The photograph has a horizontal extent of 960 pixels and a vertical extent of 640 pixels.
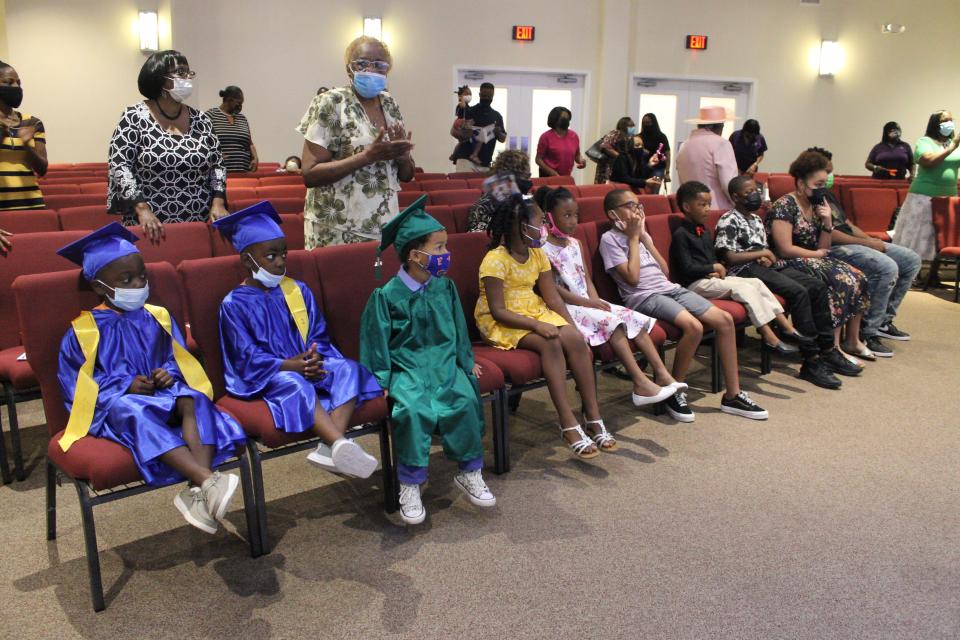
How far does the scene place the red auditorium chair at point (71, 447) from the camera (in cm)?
237

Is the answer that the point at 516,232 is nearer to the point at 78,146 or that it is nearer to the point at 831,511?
the point at 831,511

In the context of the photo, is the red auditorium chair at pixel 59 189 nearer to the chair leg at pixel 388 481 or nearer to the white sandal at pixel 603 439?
the chair leg at pixel 388 481

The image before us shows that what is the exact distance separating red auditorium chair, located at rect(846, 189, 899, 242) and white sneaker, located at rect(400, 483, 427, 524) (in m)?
6.67

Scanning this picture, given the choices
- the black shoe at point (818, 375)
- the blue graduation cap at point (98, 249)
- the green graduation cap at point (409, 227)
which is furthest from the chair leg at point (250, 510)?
the black shoe at point (818, 375)

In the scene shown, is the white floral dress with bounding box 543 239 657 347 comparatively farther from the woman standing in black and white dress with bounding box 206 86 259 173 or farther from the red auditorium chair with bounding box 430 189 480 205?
the woman standing in black and white dress with bounding box 206 86 259 173

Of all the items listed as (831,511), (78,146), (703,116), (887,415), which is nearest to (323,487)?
(831,511)

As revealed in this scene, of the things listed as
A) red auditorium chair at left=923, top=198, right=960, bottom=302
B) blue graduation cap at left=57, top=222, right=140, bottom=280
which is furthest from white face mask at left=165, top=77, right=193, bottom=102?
red auditorium chair at left=923, top=198, right=960, bottom=302

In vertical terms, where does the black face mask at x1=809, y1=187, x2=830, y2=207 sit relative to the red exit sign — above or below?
below

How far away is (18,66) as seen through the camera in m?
10.2

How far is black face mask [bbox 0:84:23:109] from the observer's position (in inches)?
154

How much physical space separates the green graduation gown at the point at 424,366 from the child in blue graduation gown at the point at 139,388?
61cm

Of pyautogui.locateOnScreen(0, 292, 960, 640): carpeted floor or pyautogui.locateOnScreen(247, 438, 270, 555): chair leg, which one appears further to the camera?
pyautogui.locateOnScreen(247, 438, 270, 555): chair leg

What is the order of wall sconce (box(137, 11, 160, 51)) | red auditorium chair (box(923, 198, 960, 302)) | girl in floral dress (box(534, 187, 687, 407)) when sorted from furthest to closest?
wall sconce (box(137, 11, 160, 51)) < red auditorium chair (box(923, 198, 960, 302)) < girl in floral dress (box(534, 187, 687, 407))

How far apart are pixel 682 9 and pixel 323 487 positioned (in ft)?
35.9
